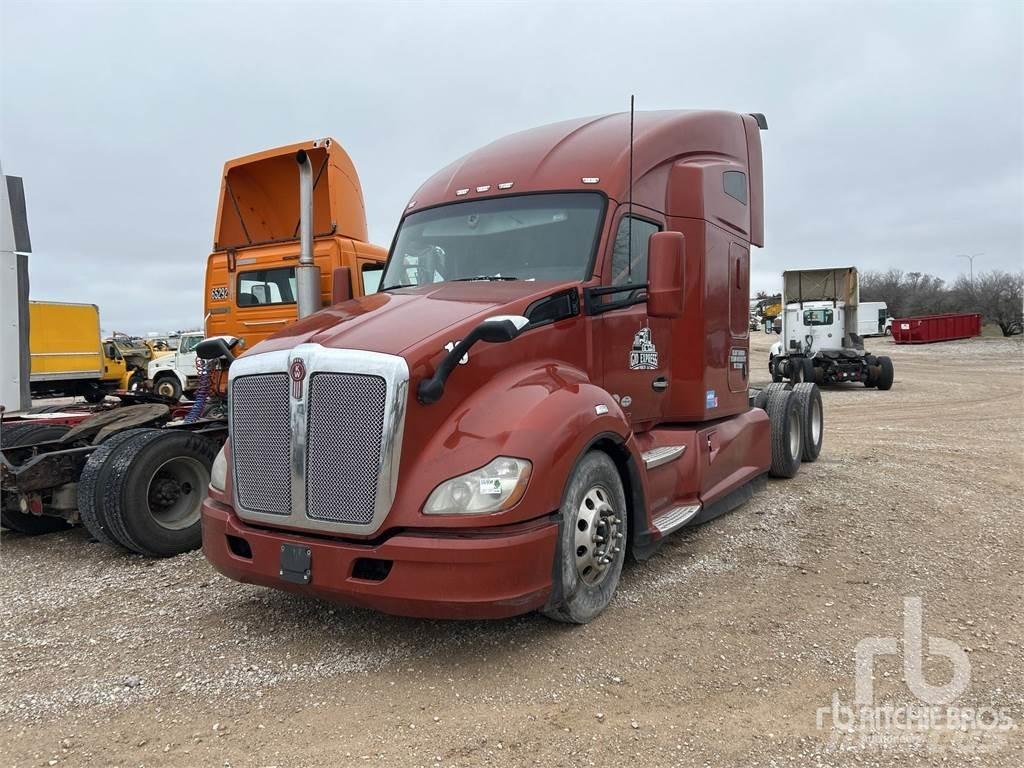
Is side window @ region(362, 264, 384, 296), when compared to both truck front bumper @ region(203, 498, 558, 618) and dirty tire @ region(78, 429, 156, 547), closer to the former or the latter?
dirty tire @ region(78, 429, 156, 547)

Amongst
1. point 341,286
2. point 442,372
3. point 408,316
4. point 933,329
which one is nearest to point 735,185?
point 341,286

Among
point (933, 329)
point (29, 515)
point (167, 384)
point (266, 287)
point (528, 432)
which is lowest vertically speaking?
point (29, 515)

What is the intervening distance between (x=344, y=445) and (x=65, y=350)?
20.2 m

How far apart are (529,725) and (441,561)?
0.76m

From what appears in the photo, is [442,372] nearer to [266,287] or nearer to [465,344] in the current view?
[465,344]

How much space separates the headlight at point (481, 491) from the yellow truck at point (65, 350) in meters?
19.2

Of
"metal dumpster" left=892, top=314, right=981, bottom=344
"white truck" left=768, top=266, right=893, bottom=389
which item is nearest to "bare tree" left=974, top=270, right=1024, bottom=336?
"metal dumpster" left=892, top=314, right=981, bottom=344

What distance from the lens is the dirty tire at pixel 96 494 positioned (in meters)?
4.95

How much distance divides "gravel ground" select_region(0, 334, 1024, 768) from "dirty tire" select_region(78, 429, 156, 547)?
10.0 inches

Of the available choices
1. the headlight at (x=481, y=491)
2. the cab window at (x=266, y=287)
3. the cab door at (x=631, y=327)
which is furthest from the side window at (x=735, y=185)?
the cab window at (x=266, y=287)

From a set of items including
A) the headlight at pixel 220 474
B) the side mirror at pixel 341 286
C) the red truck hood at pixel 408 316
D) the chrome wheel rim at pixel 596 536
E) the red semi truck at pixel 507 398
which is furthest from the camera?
the side mirror at pixel 341 286

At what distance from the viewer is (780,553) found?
5133 millimetres

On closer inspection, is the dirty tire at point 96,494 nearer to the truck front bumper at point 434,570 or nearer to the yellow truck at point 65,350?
the truck front bumper at point 434,570

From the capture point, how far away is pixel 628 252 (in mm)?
4730
